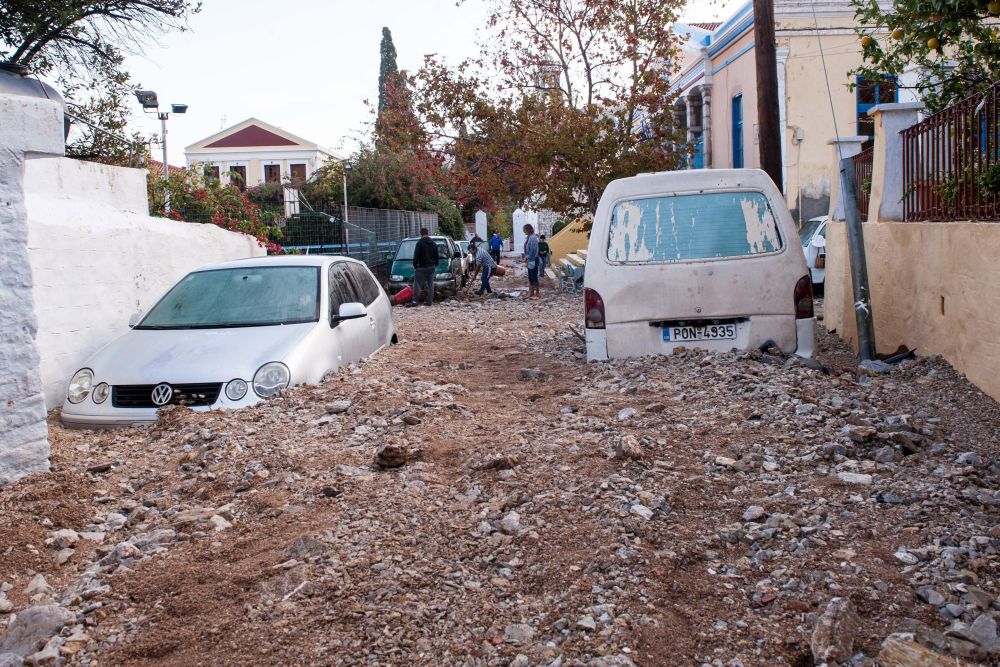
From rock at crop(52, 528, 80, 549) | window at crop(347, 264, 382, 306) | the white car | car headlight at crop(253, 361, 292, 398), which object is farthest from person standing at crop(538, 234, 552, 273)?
rock at crop(52, 528, 80, 549)

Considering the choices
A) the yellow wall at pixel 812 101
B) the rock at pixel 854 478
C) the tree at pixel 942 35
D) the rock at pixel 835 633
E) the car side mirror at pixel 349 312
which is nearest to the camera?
the rock at pixel 835 633

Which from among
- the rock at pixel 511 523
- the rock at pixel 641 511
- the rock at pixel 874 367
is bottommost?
the rock at pixel 511 523

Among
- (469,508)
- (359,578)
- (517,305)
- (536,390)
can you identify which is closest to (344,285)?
(536,390)

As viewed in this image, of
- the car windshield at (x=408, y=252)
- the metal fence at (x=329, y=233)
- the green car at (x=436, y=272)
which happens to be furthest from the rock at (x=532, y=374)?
the car windshield at (x=408, y=252)

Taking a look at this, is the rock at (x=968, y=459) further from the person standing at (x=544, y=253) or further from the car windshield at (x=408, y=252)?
the person standing at (x=544, y=253)

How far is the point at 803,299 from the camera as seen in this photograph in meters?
7.21

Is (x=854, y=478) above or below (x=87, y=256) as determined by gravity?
below

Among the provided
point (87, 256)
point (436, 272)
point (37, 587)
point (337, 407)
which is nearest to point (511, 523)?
point (37, 587)

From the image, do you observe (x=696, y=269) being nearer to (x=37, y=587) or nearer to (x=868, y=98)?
(x=37, y=587)

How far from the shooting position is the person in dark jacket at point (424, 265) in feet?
66.8

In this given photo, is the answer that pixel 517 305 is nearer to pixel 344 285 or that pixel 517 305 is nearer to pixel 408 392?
pixel 344 285

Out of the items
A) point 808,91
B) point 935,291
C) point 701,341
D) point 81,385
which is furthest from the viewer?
point 808,91

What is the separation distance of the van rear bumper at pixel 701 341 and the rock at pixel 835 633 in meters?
4.15

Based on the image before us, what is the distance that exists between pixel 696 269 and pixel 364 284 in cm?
377
